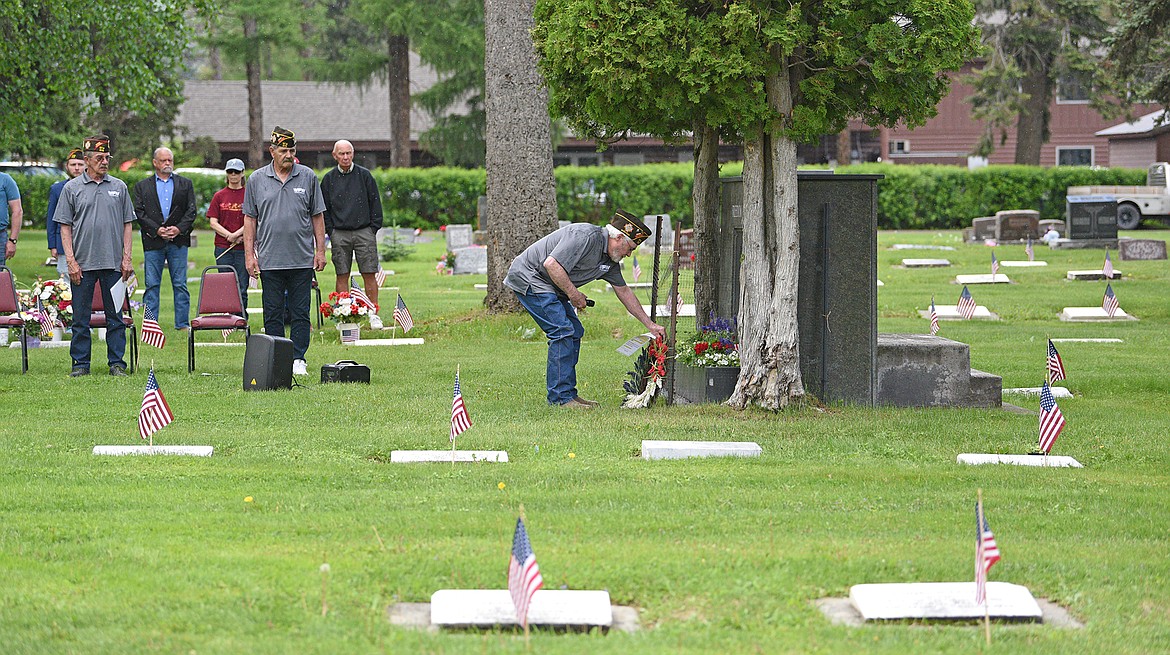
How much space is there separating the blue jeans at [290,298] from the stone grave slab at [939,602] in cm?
817

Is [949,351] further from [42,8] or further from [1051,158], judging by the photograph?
[1051,158]

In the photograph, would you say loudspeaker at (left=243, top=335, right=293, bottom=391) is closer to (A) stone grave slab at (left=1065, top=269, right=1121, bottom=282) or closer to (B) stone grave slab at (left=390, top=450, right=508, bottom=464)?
(B) stone grave slab at (left=390, top=450, right=508, bottom=464)

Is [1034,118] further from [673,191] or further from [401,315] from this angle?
[401,315]

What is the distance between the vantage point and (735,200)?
11.6m

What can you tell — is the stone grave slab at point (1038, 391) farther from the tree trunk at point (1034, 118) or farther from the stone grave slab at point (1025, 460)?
the tree trunk at point (1034, 118)

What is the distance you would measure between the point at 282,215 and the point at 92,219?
5.60 feet

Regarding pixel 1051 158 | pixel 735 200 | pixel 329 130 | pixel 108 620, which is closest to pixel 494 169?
pixel 735 200

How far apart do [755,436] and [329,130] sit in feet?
165

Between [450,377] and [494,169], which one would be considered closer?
[450,377]

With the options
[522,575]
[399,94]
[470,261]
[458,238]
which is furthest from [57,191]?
[399,94]

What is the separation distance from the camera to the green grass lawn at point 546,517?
5.13m

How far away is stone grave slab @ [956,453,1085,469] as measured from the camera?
8.48 meters

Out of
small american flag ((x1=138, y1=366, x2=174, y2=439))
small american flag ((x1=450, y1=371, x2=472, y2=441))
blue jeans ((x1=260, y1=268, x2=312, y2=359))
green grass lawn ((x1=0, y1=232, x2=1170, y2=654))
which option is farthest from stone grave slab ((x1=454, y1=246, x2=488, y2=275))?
small american flag ((x1=450, y1=371, x2=472, y2=441))

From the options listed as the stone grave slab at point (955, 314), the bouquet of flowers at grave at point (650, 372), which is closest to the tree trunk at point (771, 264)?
the bouquet of flowers at grave at point (650, 372)
